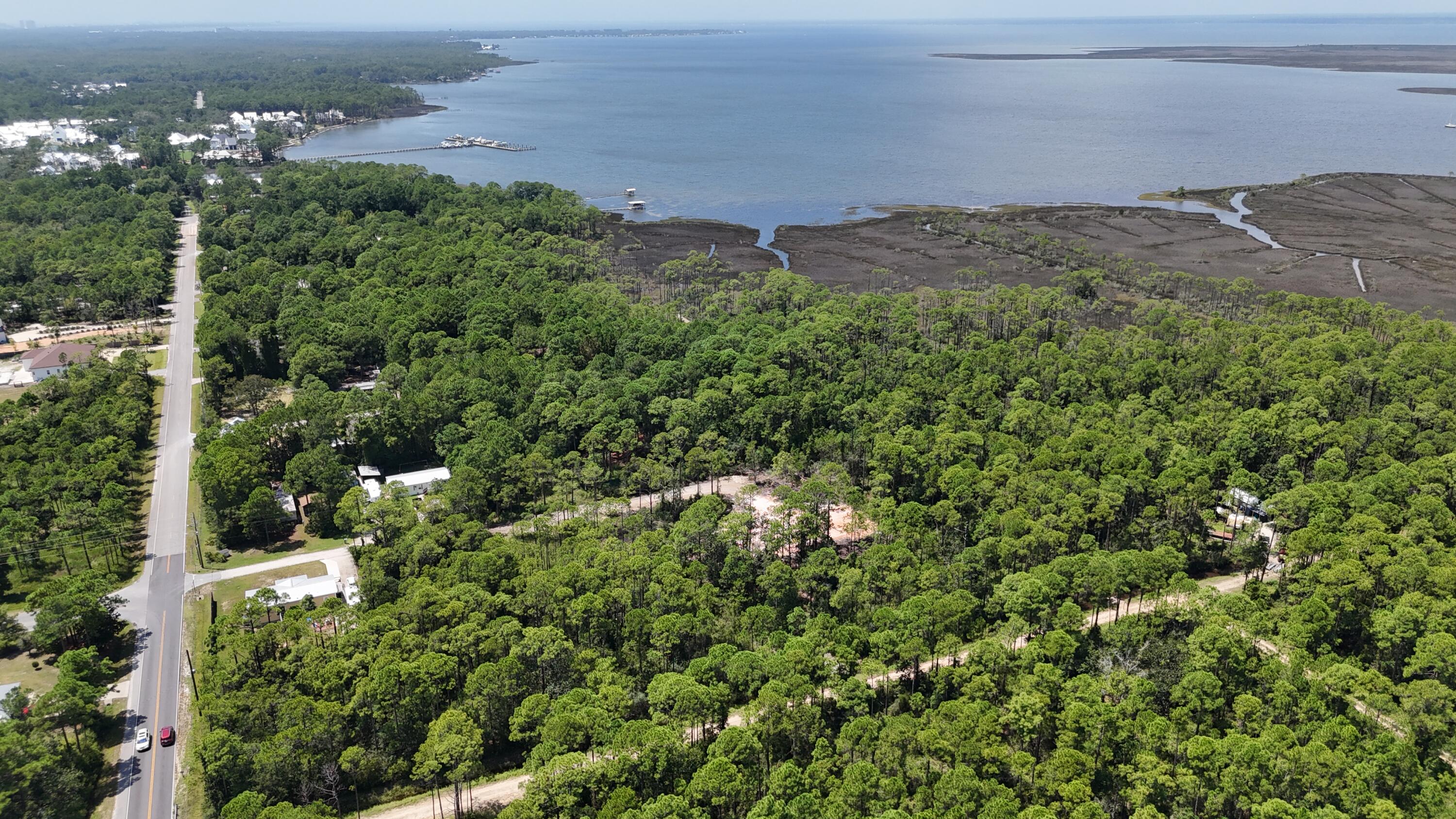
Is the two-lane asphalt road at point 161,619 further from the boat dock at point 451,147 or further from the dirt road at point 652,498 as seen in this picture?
the boat dock at point 451,147

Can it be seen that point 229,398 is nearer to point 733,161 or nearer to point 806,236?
point 806,236

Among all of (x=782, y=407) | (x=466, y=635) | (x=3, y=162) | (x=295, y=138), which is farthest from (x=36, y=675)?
(x=295, y=138)

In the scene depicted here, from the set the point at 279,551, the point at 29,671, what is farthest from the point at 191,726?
the point at 279,551

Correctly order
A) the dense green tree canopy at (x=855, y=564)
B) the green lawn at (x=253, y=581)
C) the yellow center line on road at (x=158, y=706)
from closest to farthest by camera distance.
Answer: the dense green tree canopy at (x=855, y=564), the yellow center line on road at (x=158, y=706), the green lawn at (x=253, y=581)

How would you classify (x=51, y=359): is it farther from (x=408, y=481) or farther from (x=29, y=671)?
(x=29, y=671)

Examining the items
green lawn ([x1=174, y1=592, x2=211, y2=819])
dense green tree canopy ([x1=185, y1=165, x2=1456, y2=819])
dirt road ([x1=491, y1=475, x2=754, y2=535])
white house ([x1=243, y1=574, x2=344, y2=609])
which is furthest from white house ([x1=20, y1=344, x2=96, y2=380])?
dirt road ([x1=491, y1=475, x2=754, y2=535])

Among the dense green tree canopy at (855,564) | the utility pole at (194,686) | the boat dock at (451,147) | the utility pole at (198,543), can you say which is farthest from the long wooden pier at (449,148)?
the utility pole at (194,686)
